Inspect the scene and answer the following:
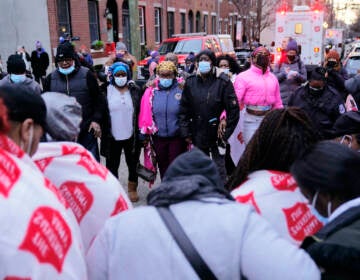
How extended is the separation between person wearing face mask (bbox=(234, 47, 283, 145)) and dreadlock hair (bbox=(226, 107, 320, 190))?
310cm

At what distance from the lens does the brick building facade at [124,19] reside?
19031mm

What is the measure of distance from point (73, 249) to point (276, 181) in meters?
0.88

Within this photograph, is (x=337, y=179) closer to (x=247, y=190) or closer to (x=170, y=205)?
(x=247, y=190)

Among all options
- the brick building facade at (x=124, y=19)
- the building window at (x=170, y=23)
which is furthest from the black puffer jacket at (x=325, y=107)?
the building window at (x=170, y=23)

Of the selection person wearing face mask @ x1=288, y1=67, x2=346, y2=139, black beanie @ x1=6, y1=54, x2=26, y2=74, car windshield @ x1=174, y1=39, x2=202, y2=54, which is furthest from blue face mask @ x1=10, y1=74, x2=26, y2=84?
car windshield @ x1=174, y1=39, x2=202, y2=54

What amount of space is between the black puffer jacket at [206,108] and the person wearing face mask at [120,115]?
0.63 m

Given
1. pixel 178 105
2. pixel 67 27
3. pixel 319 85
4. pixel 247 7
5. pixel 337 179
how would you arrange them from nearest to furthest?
pixel 337 179
pixel 319 85
pixel 178 105
pixel 67 27
pixel 247 7

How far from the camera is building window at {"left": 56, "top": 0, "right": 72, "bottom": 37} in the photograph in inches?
736

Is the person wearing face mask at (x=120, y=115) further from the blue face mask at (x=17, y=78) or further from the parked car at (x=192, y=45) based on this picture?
the parked car at (x=192, y=45)

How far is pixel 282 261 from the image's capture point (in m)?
1.40

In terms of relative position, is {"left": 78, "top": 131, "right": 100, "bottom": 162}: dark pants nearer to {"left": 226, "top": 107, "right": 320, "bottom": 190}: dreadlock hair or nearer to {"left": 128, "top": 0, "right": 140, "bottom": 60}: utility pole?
{"left": 226, "top": 107, "right": 320, "bottom": 190}: dreadlock hair

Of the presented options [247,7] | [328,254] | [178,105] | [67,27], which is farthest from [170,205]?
[247,7]

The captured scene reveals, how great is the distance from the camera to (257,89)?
5195 mm

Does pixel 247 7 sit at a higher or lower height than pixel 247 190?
higher
